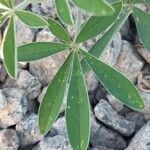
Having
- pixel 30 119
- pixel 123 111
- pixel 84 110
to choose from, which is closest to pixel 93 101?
pixel 123 111

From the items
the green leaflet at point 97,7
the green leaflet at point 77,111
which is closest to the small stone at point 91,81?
the green leaflet at point 77,111

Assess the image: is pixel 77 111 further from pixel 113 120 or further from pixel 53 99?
pixel 113 120

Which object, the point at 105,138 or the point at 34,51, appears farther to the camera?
the point at 105,138

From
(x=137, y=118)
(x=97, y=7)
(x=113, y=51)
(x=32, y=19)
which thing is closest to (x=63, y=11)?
(x=32, y=19)

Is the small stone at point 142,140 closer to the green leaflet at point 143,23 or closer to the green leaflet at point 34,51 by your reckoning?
the green leaflet at point 143,23

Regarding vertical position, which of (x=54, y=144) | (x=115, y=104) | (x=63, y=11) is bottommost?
(x=54, y=144)

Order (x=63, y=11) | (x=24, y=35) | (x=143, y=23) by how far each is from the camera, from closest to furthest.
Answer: (x=63, y=11) → (x=143, y=23) → (x=24, y=35)

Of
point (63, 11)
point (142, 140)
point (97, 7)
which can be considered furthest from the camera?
point (142, 140)
